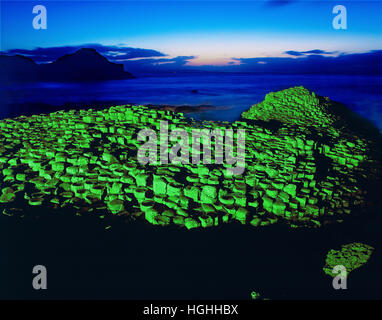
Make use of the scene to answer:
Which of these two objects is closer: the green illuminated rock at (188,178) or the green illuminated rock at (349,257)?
the green illuminated rock at (349,257)

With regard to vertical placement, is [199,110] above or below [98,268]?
above

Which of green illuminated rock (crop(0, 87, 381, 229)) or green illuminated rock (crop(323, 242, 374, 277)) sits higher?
green illuminated rock (crop(0, 87, 381, 229))

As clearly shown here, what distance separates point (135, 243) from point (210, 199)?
31.0 inches

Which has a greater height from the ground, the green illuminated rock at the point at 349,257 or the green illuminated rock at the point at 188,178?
the green illuminated rock at the point at 188,178

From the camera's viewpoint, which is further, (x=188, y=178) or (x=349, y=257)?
(x=188, y=178)

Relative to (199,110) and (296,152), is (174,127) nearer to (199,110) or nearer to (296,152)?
(296,152)

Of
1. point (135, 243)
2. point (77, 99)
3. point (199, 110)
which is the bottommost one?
point (135, 243)

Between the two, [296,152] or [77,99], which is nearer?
[296,152]

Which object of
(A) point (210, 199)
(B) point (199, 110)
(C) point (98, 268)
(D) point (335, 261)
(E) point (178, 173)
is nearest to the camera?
(C) point (98, 268)

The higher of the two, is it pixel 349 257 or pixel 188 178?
pixel 188 178

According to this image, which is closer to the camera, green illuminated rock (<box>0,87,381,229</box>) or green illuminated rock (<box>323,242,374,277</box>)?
green illuminated rock (<box>323,242,374,277</box>)
